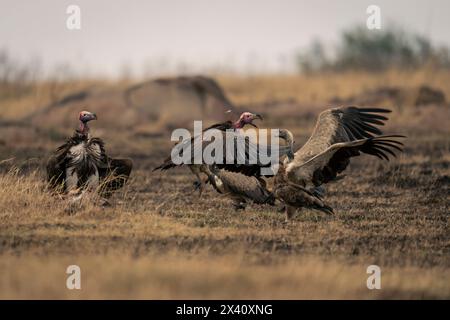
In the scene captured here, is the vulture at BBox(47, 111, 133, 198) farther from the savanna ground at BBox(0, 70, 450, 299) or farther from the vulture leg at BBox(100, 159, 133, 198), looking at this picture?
the savanna ground at BBox(0, 70, 450, 299)

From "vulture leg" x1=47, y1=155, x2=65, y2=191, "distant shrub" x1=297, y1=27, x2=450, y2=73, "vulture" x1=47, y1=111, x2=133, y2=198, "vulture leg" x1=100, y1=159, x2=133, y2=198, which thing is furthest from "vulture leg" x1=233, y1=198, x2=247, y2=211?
"distant shrub" x1=297, y1=27, x2=450, y2=73

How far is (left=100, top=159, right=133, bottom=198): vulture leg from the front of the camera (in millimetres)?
9336

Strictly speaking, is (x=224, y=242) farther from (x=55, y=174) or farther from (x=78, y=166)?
(x=55, y=174)

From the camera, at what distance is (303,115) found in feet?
71.1

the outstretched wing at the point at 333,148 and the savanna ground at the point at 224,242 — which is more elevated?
the outstretched wing at the point at 333,148

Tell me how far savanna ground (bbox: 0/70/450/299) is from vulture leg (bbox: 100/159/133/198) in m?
0.27

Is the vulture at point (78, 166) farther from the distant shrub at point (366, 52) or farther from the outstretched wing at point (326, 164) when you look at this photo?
the distant shrub at point (366, 52)

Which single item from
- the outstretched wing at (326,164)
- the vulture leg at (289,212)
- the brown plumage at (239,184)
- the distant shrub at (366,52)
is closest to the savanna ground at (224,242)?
the vulture leg at (289,212)

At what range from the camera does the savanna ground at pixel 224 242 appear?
6.42 metres

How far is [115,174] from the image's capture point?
31.2ft

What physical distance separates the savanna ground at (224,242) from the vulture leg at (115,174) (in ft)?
0.88

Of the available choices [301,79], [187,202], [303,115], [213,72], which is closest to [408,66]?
[301,79]

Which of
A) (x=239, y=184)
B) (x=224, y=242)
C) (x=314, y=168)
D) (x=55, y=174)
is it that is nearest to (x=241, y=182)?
(x=239, y=184)

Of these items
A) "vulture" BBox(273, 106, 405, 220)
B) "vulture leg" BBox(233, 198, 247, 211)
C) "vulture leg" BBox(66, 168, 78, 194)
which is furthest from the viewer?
"vulture leg" BBox(233, 198, 247, 211)
